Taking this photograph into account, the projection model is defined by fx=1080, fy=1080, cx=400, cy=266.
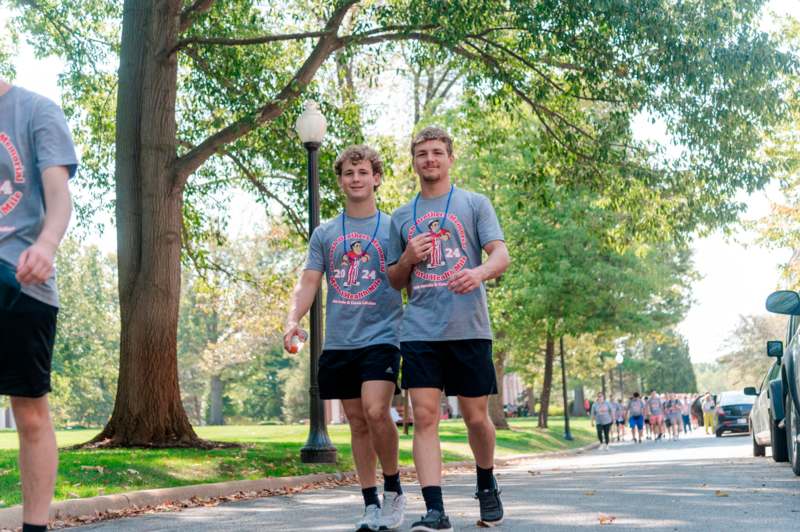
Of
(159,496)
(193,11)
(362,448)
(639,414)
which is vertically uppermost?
(193,11)

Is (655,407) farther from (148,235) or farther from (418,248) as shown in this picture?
(418,248)

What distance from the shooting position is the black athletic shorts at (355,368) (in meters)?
6.08

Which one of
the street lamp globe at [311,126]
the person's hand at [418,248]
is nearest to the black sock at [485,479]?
the person's hand at [418,248]

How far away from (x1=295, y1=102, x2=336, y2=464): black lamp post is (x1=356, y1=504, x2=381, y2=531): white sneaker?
285 inches

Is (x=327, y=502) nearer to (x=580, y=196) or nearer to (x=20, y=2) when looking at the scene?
(x=20, y=2)

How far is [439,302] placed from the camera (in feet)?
19.4

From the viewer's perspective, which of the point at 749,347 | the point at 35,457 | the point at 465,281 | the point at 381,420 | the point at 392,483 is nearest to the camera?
the point at 35,457

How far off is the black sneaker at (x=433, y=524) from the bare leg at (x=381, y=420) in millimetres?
647

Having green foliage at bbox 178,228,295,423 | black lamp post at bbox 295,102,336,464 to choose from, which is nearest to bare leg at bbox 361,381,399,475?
black lamp post at bbox 295,102,336,464

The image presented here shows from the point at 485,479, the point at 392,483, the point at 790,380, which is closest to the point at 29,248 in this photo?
the point at 392,483

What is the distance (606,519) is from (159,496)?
4.76 metres

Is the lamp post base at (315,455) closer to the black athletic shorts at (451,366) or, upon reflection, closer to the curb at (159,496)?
the curb at (159,496)

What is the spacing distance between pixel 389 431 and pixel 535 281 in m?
27.1

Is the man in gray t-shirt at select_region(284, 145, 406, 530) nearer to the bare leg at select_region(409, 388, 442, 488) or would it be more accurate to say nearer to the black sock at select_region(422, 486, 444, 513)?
the bare leg at select_region(409, 388, 442, 488)
